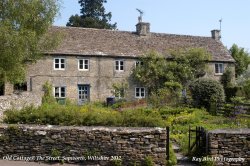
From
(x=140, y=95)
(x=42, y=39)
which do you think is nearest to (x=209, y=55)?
(x=140, y=95)

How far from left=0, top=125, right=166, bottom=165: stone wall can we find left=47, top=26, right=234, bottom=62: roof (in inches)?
957

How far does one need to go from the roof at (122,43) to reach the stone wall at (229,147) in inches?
1035

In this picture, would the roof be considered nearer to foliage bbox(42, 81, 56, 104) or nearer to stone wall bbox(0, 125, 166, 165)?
foliage bbox(42, 81, 56, 104)

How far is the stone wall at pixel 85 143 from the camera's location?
441 inches

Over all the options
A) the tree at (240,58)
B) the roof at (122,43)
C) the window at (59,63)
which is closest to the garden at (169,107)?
the window at (59,63)

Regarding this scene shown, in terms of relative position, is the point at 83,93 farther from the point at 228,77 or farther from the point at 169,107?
the point at 228,77

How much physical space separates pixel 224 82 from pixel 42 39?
76.7 ft

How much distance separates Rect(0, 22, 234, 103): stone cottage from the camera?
35.8 metres

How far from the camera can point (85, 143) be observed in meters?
11.4

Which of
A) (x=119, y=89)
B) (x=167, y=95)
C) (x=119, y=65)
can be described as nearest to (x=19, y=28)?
(x=167, y=95)

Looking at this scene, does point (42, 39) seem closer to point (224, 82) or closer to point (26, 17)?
point (26, 17)

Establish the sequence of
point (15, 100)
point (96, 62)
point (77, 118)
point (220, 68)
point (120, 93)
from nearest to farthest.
Result: 1. point (77, 118)
2. point (15, 100)
3. point (96, 62)
4. point (120, 93)
5. point (220, 68)

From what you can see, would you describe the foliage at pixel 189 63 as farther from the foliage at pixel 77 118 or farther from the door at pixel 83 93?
the foliage at pixel 77 118

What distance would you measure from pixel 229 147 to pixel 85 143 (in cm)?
440
